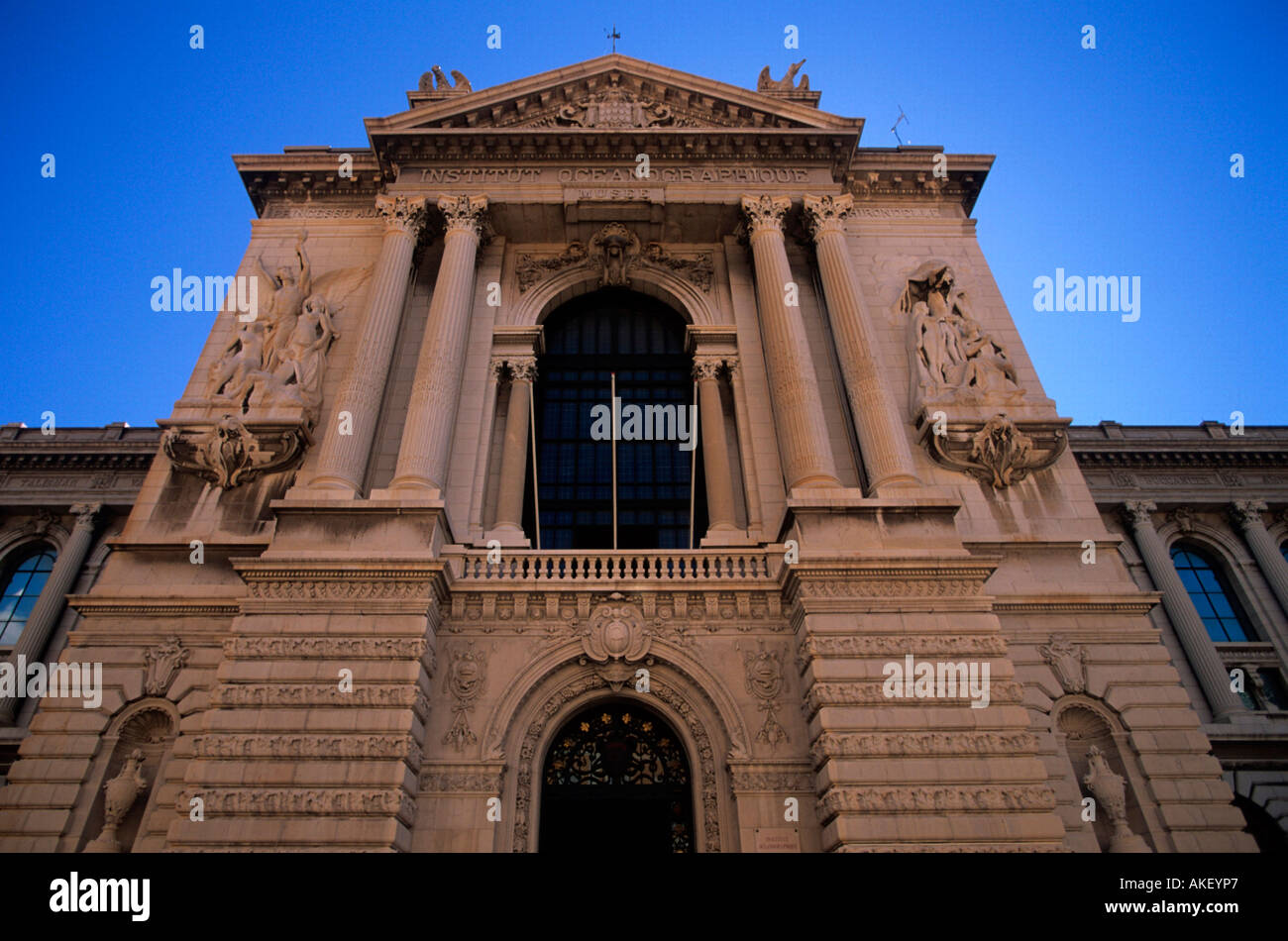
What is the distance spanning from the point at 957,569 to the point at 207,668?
48.2 feet

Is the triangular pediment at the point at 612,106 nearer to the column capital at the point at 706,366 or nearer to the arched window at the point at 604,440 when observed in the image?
the arched window at the point at 604,440

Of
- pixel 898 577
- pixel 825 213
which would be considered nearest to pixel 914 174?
pixel 825 213

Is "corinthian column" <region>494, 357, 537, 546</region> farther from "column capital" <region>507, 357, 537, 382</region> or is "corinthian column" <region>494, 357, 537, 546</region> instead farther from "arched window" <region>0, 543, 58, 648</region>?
"arched window" <region>0, 543, 58, 648</region>

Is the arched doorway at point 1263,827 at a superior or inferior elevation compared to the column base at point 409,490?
inferior

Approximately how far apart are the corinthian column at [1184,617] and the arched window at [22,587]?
41079 mm

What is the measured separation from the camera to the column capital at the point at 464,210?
20.1 meters

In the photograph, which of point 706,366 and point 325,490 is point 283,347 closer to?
point 325,490

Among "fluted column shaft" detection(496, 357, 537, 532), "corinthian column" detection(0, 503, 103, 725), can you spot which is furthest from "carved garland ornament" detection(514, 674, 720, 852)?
"corinthian column" detection(0, 503, 103, 725)

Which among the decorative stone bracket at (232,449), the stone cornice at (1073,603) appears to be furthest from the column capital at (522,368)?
the stone cornice at (1073,603)

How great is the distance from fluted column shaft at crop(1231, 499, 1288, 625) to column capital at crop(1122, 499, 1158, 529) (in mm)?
3118

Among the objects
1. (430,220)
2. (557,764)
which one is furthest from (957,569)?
(430,220)

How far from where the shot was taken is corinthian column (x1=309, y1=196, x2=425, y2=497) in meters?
15.9
